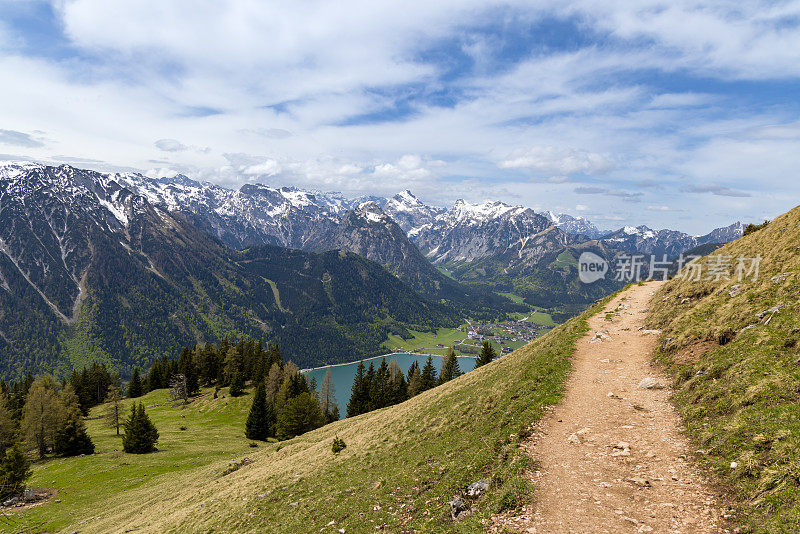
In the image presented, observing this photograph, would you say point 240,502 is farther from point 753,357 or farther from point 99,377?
point 99,377

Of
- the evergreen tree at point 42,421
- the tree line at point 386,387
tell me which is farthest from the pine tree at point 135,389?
the tree line at point 386,387

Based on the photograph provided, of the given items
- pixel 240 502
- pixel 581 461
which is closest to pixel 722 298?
pixel 581 461

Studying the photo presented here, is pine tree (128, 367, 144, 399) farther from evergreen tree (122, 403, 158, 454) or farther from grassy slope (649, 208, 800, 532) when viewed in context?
grassy slope (649, 208, 800, 532)

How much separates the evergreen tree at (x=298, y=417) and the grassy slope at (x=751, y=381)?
64.9m

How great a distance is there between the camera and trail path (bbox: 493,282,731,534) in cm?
1270

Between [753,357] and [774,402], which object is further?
[753,357]

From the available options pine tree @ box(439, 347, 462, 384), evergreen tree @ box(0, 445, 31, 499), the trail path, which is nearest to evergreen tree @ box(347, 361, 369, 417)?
pine tree @ box(439, 347, 462, 384)

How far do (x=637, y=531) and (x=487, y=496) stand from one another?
224 inches

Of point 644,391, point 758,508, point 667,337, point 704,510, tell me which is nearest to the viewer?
point 758,508

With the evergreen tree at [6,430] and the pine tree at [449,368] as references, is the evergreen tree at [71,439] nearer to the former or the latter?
the evergreen tree at [6,430]

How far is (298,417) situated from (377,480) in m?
57.2

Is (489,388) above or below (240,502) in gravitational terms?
above

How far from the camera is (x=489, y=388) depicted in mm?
31078

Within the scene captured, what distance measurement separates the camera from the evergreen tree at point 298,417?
72575 mm
